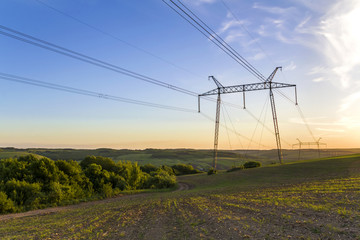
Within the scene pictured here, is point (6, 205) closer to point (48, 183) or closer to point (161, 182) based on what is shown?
point (48, 183)

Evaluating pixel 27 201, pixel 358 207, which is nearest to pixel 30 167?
pixel 27 201

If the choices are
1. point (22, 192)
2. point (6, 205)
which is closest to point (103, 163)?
point (22, 192)

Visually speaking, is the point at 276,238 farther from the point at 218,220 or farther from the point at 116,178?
the point at 116,178

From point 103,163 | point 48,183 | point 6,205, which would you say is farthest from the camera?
point 103,163

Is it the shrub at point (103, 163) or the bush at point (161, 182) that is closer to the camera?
the bush at point (161, 182)

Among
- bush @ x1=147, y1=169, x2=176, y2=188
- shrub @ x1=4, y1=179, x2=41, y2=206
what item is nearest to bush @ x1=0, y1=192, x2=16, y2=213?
shrub @ x1=4, y1=179, x2=41, y2=206

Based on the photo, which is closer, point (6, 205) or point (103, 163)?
point (6, 205)

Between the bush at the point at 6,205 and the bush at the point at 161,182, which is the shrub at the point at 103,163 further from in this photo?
the bush at the point at 6,205

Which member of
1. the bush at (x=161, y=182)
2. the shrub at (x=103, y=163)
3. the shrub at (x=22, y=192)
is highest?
the shrub at (x=103, y=163)

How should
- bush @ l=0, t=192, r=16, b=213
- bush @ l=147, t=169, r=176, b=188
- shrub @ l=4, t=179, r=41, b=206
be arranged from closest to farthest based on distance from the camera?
1. bush @ l=0, t=192, r=16, b=213
2. shrub @ l=4, t=179, r=41, b=206
3. bush @ l=147, t=169, r=176, b=188

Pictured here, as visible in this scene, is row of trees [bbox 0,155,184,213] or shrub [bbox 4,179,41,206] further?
row of trees [bbox 0,155,184,213]

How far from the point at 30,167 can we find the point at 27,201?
24.5 ft

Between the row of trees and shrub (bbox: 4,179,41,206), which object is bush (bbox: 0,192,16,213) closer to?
the row of trees

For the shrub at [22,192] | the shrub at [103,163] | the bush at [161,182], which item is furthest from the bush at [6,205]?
the bush at [161,182]
